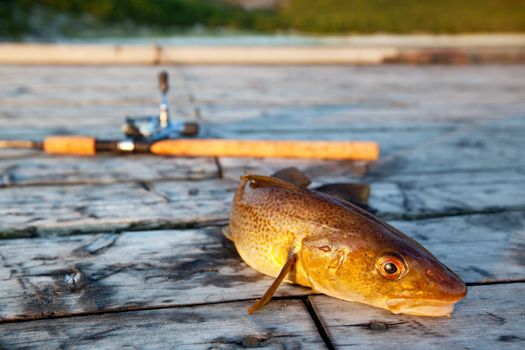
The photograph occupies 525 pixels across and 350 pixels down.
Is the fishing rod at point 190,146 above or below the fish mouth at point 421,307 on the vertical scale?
above

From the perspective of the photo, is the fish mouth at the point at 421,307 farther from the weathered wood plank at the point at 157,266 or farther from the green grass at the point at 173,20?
the green grass at the point at 173,20

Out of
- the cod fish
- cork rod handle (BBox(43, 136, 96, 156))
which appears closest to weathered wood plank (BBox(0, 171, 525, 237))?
cork rod handle (BBox(43, 136, 96, 156))

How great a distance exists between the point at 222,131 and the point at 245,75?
2.83 metres

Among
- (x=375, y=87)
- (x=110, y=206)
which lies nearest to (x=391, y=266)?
(x=110, y=206)

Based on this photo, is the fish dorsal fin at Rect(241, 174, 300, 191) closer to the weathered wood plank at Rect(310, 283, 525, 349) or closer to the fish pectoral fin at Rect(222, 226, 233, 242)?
the fish pectoral fin at Rect(222, 226, 233, 242)

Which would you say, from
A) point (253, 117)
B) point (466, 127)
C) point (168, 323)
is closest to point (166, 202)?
point (168, 323)

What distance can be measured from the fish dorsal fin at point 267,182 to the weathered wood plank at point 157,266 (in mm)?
355

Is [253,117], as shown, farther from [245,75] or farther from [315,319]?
[315,319]

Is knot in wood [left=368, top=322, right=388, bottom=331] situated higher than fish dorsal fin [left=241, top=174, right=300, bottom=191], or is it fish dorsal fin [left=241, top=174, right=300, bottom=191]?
fish dorsal fin [left=241, top=174, right=300, bottom=191]

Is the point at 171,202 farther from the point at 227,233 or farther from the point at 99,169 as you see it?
the point at 99,169

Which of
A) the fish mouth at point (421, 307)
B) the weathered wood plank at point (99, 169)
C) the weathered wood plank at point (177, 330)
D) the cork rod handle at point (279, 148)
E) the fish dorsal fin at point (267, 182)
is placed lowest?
the weathered wood plank at point (177, 330)

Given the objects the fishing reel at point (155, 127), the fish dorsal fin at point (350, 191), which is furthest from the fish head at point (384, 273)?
the fishing reel at point (155, 127)

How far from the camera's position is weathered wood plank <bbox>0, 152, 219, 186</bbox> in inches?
143

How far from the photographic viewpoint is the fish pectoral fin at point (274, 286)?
2.10 metres
